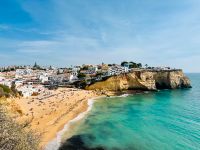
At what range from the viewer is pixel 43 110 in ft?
174

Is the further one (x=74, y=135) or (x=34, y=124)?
(x=34, y=124)

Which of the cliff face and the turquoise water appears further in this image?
the cliff face

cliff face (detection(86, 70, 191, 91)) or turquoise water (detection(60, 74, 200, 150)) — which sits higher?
cliff face (detection(86, 70, 191, 91))

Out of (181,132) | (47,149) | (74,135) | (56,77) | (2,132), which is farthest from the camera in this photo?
(56,77)

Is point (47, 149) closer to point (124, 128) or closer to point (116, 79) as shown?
point (124, 128)

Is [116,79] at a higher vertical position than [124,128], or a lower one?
higher

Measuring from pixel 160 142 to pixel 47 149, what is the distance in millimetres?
15076

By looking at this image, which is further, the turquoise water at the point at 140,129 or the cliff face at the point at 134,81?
the cliff face at the point at 134,81

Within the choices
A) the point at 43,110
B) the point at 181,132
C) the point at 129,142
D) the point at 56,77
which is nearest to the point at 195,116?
the point at 181,132

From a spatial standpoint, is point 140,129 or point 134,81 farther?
point 134,81

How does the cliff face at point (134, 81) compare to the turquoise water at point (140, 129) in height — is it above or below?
above

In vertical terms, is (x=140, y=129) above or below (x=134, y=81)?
below

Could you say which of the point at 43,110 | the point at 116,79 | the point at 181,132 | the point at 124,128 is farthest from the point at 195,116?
the point at 116,79

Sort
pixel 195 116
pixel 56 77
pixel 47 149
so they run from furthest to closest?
pixel 56 77 < pixel 195 116 < pixel 47 149
